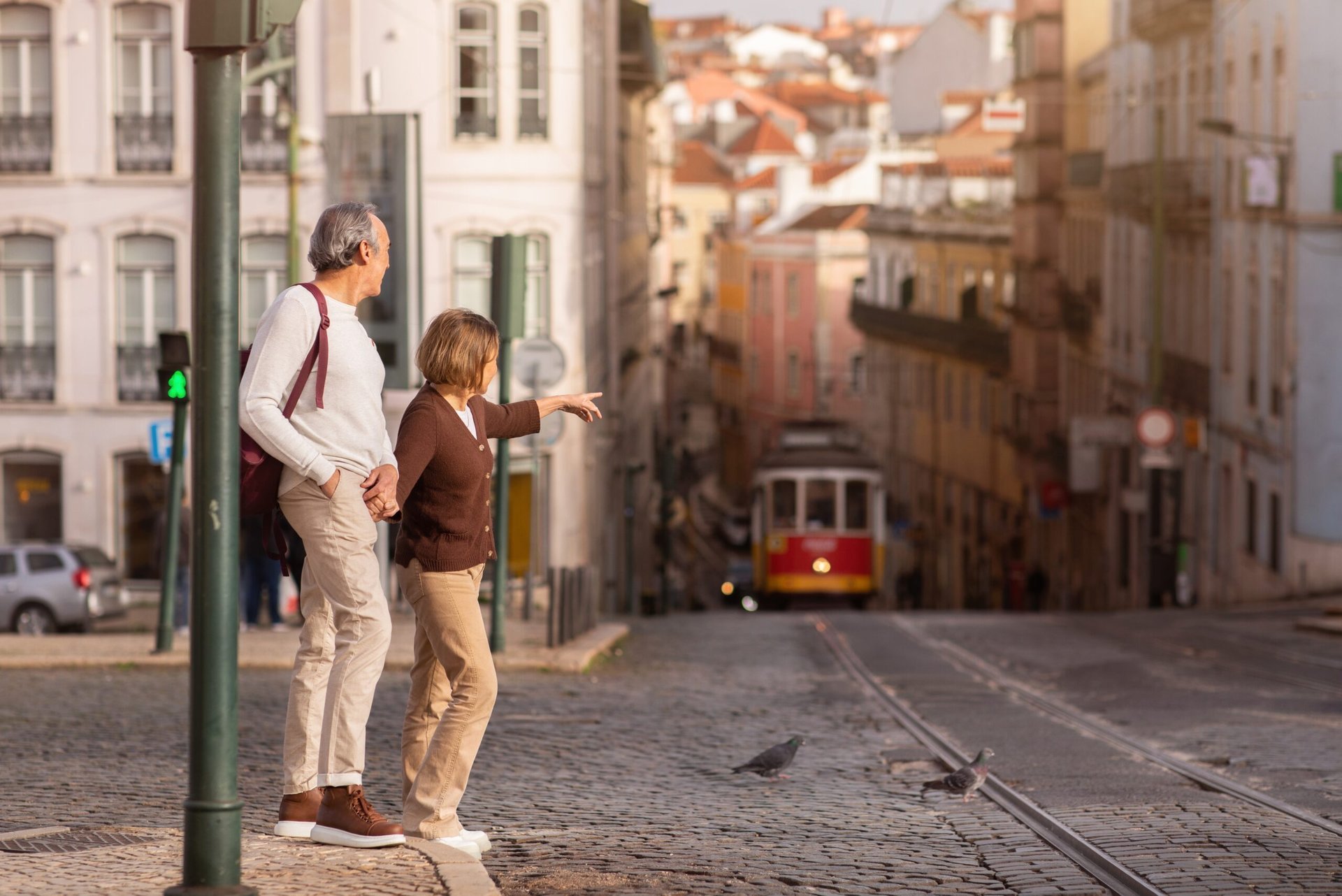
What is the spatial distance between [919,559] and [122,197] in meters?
36.6

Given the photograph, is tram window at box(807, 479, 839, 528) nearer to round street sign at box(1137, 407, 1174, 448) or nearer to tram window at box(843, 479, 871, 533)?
tram window at box(843, 479, 871, 533)

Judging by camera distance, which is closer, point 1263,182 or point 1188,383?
point 1263,182

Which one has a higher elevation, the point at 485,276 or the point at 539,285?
the point at 485,276

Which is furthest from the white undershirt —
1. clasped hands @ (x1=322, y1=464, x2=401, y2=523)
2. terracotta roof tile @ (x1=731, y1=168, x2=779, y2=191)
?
terracotta roof tile @ (x1=731, y1=168, x2=779, y2=191)

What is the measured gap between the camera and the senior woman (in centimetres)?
699

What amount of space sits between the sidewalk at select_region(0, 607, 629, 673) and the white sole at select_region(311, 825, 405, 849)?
7.48 metres

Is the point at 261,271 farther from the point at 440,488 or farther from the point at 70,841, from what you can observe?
the point at 440,488

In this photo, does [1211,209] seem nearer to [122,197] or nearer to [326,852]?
[122,197]

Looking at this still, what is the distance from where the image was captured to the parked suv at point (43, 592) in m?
28.7

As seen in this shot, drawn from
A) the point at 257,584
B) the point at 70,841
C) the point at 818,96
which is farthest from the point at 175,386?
the point at 818,96

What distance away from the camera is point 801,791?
31.5 feet

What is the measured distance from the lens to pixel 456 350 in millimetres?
7031

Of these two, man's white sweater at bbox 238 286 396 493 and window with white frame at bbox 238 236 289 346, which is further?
window with white frame at bbox 238 236 289 346

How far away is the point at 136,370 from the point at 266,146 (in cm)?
418
